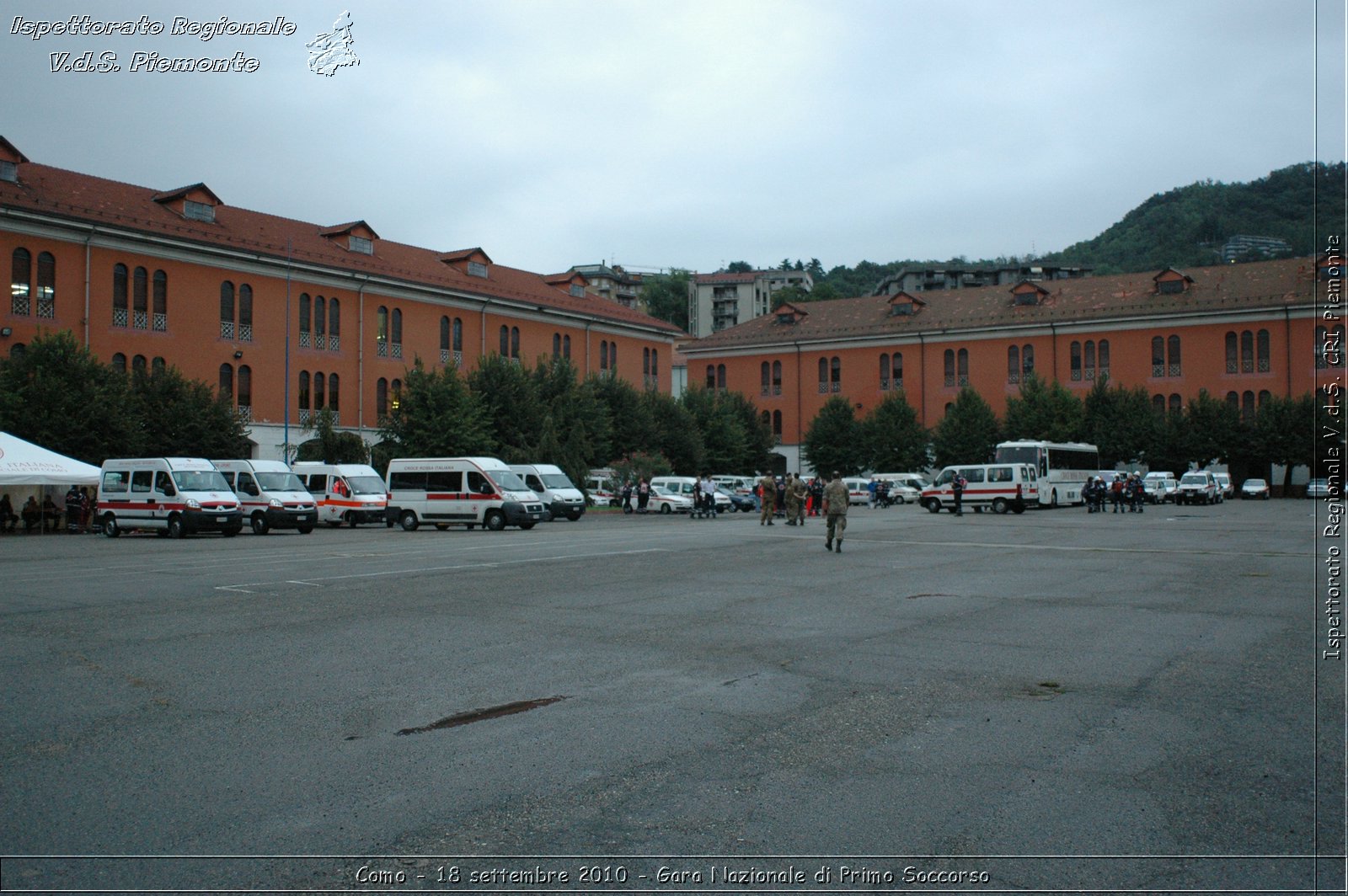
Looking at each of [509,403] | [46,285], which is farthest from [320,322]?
[46,285]

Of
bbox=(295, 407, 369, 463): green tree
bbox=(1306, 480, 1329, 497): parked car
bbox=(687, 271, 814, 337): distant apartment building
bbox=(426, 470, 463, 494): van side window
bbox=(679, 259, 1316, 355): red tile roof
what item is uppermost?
bbox=(687, 271, 814, 337): distant apartment building

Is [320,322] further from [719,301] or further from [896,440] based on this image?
[719,301]

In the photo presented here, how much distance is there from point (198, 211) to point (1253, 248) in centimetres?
4873

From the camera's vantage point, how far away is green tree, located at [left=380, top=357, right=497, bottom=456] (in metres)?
49.4

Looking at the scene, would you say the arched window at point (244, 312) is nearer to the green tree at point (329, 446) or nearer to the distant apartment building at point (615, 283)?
the green tree at point (329, 446)

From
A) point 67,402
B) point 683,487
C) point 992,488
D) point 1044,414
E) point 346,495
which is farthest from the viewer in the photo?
point 1044,414

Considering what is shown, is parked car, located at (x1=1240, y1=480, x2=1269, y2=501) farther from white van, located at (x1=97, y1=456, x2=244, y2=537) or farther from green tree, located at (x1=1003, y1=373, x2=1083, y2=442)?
white van, located at (x1=97, y1=456, x2=244, y2=537)

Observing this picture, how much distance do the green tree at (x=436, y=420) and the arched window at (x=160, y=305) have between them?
10.7 m

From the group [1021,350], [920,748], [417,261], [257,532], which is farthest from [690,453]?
[920,748]

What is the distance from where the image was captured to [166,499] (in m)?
30.7

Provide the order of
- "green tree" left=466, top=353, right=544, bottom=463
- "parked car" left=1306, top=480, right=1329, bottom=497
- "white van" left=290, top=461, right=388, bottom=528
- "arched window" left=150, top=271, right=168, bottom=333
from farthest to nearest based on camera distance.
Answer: "green tree" left=466, top=353, right=544, bottom=463 < "arched window" left=150, top=271, right=168, bottom=333 < "white van" left=290, top=461, right=388, bottom=528 < "parked car" left=1306, top=480, right=1329, bottom=497

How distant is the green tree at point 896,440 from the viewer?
72938 millimetres

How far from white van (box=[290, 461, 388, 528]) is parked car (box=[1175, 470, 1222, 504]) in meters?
38.6

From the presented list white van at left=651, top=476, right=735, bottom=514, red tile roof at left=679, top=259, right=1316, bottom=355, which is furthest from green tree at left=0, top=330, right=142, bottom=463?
red tile roof at left=679, top=259, right=1316, bottom=355
